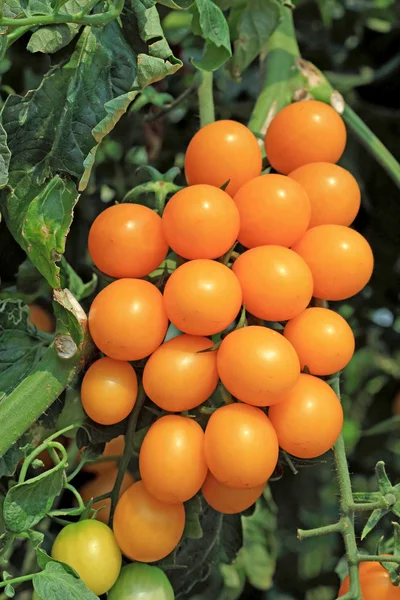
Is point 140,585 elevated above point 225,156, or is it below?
below

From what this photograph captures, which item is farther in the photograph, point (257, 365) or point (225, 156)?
point (225, 156)

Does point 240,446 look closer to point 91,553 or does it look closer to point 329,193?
point 91,553

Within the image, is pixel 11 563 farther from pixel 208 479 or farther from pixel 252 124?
pixel 252 124

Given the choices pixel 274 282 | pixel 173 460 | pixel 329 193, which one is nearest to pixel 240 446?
pixel 173 460

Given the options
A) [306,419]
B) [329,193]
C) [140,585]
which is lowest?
[140,585]

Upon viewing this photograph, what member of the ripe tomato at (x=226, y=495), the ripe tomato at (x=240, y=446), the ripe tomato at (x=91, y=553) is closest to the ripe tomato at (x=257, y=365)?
the ripe tomato at (x=240, y=446)

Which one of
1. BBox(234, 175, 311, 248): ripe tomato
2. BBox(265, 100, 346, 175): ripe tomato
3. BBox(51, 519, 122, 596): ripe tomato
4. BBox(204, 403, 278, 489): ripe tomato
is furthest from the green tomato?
BBox(265, 100, 346, 175): ripe tomato

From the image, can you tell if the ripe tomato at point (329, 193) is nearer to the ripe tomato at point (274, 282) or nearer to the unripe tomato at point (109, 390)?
the ripe tomato at point (274, 282)
